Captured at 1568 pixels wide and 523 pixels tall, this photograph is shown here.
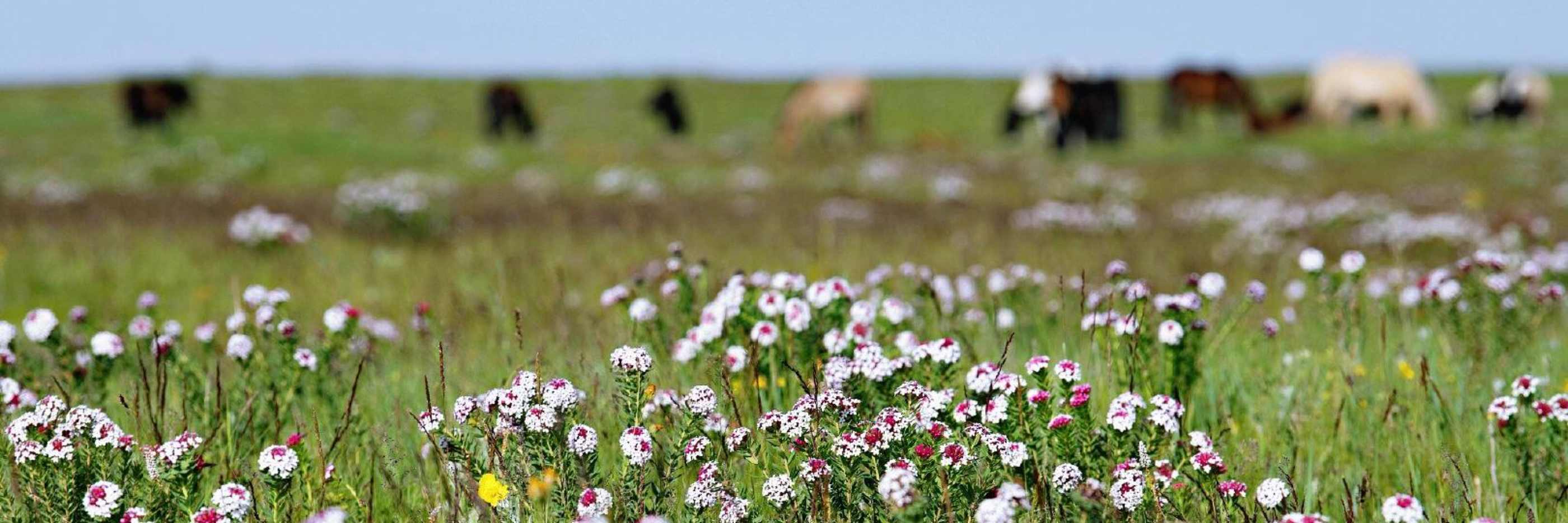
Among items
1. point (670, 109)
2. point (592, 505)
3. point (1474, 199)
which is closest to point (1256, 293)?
point (592, 505)

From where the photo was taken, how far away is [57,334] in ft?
11.6

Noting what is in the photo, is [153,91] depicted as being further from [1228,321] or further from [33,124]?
[1228,321]

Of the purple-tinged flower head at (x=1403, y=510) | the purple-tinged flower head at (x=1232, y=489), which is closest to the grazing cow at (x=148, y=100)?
the purple-tinged flower head at (x=1232, y=489)

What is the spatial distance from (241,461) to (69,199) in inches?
551

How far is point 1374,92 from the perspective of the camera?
3384 centimetres

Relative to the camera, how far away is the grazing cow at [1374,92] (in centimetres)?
3384

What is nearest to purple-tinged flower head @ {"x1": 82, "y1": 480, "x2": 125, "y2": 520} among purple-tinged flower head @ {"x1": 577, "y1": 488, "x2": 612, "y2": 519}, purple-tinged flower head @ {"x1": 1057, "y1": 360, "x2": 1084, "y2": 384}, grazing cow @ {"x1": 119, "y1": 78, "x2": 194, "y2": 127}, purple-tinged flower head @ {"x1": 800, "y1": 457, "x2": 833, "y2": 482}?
purple-tinged flower head @ {"x1": 577, "y1": 488, "x2": 612, "y2": 519}

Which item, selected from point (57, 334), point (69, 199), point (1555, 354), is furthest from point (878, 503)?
point (69, 199)

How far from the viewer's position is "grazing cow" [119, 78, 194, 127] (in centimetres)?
3177

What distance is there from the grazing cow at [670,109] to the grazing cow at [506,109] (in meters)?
4.70

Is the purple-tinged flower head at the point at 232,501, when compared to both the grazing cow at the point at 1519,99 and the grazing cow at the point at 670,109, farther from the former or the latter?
the grazing cow at the point at 1519,99

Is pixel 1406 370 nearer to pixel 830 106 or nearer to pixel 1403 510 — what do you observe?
pixel 1403 510

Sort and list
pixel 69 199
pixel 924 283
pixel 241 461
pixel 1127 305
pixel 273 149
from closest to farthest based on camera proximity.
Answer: pixel 241 461 → pixel 924 283 → pixel 1127 305 → pixel 69 199 → pixel 273 149

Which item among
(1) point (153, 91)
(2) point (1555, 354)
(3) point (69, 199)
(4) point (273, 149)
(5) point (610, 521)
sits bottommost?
(5) point (610, 521)
